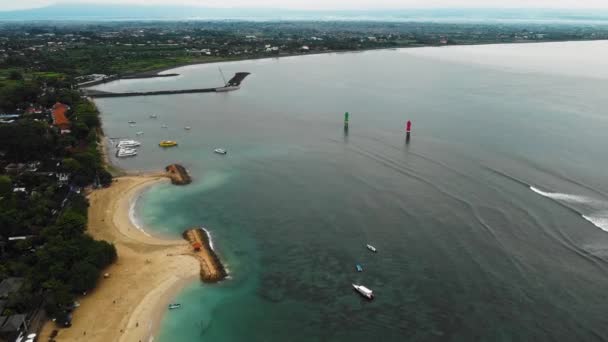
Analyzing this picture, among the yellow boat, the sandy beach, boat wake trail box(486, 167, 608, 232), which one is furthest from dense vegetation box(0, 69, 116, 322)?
boat wake trail box(486, 167, 608, 232)

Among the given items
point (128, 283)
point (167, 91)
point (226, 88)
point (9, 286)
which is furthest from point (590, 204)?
point (167, 91)

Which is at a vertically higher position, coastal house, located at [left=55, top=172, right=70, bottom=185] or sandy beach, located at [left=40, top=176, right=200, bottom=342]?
coastal house, located at [left=55, top=172, right=70, bottom=185]

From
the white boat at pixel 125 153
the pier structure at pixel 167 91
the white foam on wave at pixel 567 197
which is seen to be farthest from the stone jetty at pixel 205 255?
the pier structure at pixel 167 91

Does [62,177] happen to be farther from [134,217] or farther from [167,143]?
[167,143]

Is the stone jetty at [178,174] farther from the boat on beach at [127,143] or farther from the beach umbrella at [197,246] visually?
the beach umbrella at [197,246]

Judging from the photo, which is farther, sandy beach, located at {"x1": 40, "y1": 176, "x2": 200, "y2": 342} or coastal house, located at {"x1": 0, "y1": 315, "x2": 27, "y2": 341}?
sandy beach, located at {"x1": 40, "y1": 176, "x2": 200, "y2": 342}

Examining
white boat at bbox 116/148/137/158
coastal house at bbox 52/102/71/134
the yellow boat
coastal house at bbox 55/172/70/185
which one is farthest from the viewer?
the yellow boat

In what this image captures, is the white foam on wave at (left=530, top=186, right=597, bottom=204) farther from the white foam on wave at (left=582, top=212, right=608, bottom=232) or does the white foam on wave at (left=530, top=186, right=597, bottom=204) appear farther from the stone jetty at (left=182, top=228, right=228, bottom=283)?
the stone jetty at (left=182, top=228, right=228, bottom=283)
